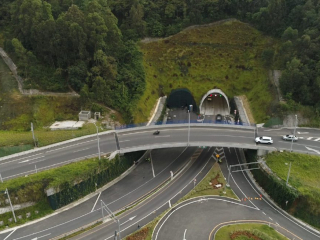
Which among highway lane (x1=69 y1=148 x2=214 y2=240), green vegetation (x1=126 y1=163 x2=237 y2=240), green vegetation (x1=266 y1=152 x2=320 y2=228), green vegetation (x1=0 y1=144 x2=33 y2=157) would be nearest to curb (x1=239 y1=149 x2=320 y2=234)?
green vegetation (x1=266 y1=152 x2=320 y2=228)

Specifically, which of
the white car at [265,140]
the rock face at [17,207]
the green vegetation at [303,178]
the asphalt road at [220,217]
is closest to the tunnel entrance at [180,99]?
the white car at [265,140]

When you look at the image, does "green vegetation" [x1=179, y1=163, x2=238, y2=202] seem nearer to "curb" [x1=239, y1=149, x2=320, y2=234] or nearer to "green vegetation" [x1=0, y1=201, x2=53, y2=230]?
"curb" [x1=239, y1=149, x2=320, y2=234]

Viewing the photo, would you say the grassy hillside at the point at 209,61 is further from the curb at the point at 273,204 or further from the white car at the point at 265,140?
the curb at the point at 273,204

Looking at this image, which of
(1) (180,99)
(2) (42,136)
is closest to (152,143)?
(2) (42,136)

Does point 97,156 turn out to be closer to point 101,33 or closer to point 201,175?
point 201,175

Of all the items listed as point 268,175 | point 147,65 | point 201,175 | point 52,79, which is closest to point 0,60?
point 52,79
